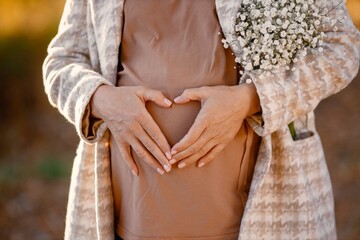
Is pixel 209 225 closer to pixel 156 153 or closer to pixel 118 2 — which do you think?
pixel 156 153

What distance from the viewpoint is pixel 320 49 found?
7.13 ft

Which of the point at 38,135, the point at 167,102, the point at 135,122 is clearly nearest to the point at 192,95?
the point at 167,102

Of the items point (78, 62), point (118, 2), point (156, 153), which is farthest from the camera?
point (78, 62)

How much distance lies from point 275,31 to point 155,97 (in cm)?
43

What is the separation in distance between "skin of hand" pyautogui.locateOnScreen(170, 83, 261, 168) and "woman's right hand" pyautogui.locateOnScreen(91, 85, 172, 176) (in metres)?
0.05

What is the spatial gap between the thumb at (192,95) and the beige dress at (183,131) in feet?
0.13

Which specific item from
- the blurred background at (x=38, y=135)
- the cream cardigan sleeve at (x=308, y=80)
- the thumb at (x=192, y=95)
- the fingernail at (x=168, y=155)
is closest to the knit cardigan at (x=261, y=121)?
the cream cardigan sleeve at (x=308, y=80)

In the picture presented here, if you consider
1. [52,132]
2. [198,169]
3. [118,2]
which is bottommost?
[52,132]

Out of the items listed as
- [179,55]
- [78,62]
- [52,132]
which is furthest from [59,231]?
[179,55]

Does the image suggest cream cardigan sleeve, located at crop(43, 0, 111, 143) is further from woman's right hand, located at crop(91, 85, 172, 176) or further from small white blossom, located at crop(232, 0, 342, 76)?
small white blossom, located at crop(232, 0, 342, 76)

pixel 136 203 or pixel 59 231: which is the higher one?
pixel 136 203

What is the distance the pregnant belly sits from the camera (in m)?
2.17

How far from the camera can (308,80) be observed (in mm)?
2205

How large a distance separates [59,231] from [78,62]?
3.23 metres
